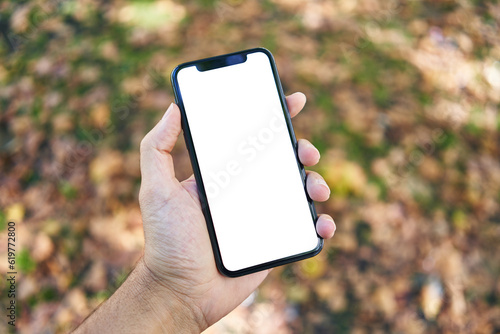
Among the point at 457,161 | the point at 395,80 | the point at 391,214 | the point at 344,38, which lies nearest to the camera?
the point at 391,214

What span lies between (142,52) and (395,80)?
6.13 feet

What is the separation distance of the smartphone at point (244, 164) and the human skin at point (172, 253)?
6cm

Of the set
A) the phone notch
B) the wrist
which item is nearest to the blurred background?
the wrist

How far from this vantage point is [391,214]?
6.71 ft

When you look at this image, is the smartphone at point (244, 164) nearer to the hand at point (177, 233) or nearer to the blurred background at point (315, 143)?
the hand at point (177, 233)

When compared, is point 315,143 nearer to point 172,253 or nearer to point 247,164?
point 247,164

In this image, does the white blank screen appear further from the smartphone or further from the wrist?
the wrist

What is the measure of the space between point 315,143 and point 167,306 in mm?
1290

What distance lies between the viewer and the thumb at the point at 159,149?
149cm

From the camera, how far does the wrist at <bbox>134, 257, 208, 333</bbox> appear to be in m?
1.44

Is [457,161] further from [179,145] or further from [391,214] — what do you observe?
[179,145]

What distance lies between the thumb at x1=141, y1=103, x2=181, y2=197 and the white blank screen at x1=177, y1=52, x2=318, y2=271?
8 cm

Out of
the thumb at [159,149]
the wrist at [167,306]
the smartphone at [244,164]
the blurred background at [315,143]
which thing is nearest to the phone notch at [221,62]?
the smartphone at [244,164]

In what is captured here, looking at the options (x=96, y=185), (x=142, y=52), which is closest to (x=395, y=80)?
(x=142, y=52)
